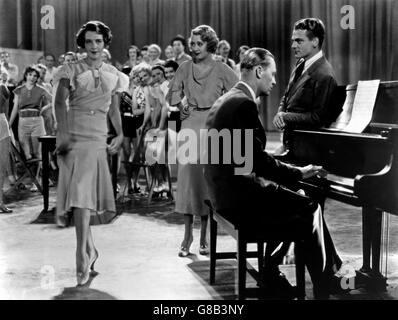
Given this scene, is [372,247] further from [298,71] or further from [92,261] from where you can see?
[92,261]

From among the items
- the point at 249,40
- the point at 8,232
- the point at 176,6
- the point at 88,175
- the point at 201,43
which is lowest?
the point at 8,232

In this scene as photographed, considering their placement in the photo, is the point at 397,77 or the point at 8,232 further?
the point at 397,77

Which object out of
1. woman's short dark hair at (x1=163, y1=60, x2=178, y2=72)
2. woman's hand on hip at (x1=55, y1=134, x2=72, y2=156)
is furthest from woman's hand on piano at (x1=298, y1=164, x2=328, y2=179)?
woman's short dark hair at (x1=163, y1=60, x2=178, y2=72)

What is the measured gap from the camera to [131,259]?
169 inches

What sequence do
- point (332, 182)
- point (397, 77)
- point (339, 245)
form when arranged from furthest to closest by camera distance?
point (397, 77)
point (339, 245)
point (332, 182)

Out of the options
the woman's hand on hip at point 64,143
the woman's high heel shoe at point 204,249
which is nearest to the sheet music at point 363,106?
the woman's high heel shoe at point 204,249

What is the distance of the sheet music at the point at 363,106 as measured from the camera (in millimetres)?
3314

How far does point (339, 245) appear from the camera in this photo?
4.73 m

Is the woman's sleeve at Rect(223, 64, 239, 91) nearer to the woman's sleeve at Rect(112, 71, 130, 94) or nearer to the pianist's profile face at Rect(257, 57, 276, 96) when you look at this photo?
the woman's sleeve at Rect(112, 71, 130, 94)

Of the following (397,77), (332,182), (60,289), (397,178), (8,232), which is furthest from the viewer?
(397,77)

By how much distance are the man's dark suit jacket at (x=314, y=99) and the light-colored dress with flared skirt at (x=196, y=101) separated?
84 cm

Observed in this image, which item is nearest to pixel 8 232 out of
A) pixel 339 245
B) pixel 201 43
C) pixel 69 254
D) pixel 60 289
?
pixel 69 254
